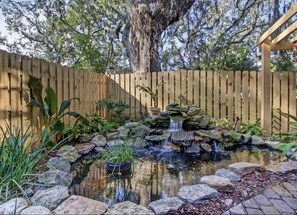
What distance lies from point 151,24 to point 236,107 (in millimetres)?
2912

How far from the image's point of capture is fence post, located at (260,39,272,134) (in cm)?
480

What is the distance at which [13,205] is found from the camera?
1.78 m

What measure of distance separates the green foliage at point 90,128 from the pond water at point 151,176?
1.05 meters

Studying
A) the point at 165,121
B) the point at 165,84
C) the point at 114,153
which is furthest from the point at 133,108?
the point at 114,153

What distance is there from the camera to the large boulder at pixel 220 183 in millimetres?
2213

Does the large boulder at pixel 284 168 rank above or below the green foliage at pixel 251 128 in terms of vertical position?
below

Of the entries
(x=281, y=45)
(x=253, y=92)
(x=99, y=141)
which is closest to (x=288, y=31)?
(x=281, y=45)

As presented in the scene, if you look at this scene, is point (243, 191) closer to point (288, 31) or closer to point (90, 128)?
point (288, 31)

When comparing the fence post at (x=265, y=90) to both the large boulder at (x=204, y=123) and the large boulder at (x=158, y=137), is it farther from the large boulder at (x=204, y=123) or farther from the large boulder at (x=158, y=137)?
the large boulder at (x=158, y=137)

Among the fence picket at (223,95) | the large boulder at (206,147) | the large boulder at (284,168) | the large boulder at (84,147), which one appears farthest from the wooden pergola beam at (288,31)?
the large boulder at (84,147)

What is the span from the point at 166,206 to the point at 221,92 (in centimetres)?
400

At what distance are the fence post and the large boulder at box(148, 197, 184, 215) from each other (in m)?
3.67

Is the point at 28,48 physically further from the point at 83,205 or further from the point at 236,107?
the point at 83,205

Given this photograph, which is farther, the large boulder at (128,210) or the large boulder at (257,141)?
the large boulder at (257,141)
